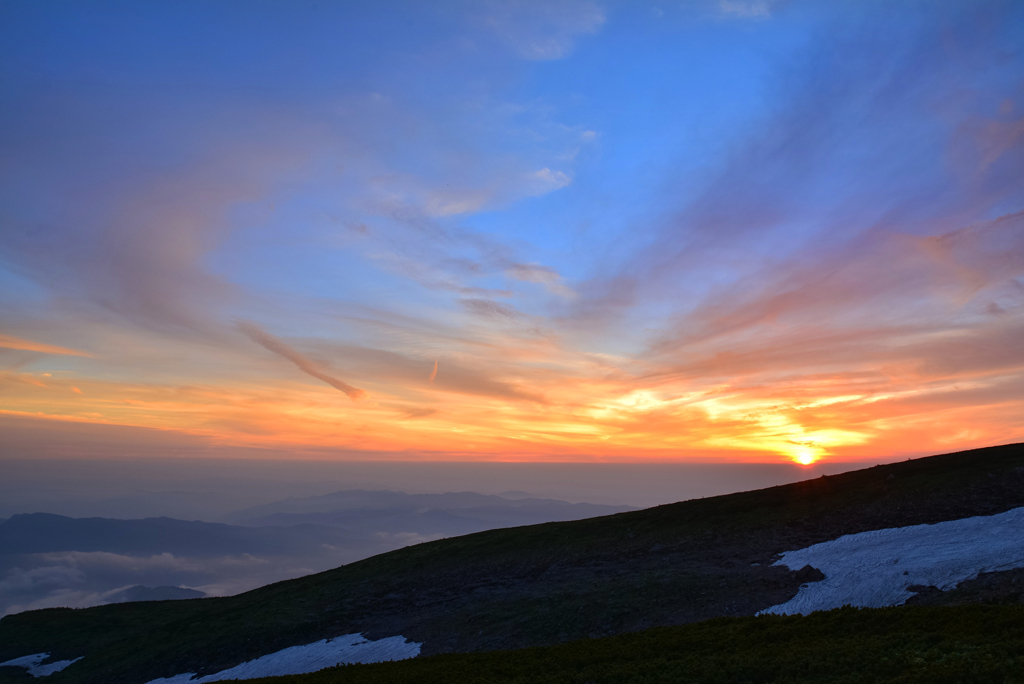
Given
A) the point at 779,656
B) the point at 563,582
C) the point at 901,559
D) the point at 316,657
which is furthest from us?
the point at 563,582

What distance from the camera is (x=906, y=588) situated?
92.4ft

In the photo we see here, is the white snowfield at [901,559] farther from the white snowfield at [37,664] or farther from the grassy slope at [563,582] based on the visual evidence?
the white snowfield at [37,664]

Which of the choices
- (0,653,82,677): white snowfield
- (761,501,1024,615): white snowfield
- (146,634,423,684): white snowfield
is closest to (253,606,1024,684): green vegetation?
(761,501,1024,615): white snowfield

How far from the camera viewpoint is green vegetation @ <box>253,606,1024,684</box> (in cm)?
1505

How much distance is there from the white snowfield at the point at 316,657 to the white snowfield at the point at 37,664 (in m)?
18.3

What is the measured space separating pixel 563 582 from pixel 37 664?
53.1 meters

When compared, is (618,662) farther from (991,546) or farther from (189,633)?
(189,633)

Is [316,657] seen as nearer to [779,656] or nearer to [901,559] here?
[779,656]

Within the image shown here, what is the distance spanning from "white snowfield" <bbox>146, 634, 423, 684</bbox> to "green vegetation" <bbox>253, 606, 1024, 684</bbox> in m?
12.9

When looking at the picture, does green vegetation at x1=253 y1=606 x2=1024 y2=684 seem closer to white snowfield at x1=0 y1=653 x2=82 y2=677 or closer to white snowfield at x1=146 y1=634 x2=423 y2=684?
white snowfield at x1=146 y1=634 x2=423 y2=684

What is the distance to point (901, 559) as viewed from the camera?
105 feet

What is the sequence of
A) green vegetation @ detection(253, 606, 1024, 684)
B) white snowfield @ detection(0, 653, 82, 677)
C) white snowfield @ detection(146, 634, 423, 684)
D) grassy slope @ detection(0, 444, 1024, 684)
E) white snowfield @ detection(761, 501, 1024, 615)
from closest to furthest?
1. green vegetation @ detection(253, 606, 1024, 684)
2. white snowfield @ detection(761, 501, 1024, 615)
3. grassy slope @ detection(0, 444, 1024, 684)
4. white snowfield @ detection(146, 634, 423, 684)
5. white snowfield @ detection(0, 653, 82, 677)

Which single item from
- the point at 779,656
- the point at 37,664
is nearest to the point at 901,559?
the point at 779,656

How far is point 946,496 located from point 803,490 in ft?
42.2
